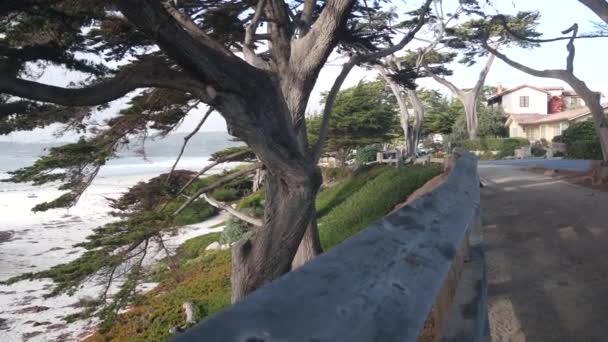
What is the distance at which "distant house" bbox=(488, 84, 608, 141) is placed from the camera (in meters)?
50.4

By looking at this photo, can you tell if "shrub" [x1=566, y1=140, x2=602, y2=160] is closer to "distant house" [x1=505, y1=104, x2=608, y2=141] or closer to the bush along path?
the bush along path

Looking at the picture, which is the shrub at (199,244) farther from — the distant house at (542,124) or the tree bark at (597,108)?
the distant house at (542,124)

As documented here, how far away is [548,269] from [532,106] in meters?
61.5

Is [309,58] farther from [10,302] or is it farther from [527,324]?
[10,302]

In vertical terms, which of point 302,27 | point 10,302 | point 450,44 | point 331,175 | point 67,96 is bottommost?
point 10,302

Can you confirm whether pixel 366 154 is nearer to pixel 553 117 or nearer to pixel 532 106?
pixel 553 117

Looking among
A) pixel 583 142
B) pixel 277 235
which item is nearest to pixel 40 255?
pixel 277 235

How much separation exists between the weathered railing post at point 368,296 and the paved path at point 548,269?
2.08m

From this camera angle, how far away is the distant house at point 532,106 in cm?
5044

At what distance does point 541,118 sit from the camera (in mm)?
49438

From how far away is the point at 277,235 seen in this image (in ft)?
22.6

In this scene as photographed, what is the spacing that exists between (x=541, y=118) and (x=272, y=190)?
4887 centimetres

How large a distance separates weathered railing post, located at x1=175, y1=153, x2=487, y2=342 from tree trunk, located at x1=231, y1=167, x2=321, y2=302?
16.6 feet

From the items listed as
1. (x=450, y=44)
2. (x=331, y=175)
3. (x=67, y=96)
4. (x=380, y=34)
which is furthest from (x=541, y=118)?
(x=67, y=96)
